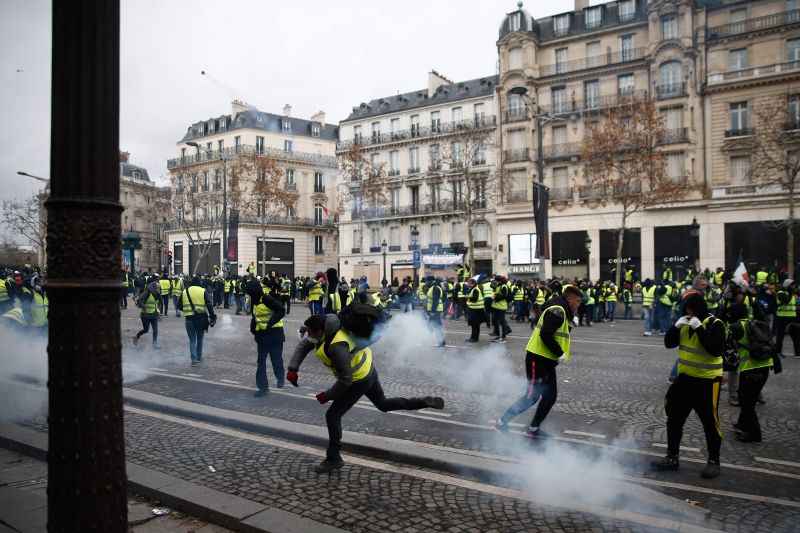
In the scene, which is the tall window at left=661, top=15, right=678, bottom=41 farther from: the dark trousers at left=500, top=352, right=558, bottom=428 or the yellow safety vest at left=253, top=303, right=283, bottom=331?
the dark trousers at left=500, top=352, right=558, bottom=428

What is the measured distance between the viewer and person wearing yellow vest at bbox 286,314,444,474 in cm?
496

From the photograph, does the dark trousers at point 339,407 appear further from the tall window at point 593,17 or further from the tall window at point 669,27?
the tall window at point 593,17

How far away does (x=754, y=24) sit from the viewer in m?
34.1

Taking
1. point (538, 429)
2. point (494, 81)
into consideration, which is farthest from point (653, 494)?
point (494, 81)

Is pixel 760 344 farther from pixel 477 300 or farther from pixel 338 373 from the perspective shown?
pixel 477 300

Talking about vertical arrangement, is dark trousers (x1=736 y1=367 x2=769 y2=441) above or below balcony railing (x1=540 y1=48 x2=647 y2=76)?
below

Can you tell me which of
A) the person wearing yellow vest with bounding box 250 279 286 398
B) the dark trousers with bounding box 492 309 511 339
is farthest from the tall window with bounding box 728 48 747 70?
the person wearing yellow vest with bounding box 250 279 286 398

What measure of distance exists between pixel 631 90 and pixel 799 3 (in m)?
9.83

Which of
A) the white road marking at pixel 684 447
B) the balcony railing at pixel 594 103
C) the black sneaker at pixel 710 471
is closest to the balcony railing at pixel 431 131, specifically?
the balcony railing at pixel 594 103

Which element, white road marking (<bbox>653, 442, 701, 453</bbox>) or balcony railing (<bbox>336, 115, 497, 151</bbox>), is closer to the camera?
white road marking (<bbox>653, 442, 701, 453</bbox>)

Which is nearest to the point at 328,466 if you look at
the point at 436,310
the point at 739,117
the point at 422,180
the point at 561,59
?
the point at 436,310

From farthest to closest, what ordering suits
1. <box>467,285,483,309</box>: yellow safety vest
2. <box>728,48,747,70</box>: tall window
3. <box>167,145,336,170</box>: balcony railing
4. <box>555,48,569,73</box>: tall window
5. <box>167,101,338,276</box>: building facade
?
<box>167,145,336,170</box>: balcony railing → <box>167,101,338,276</box>: building facade → <box>555,48,569,73</box>: tall window → <box>728,48,747,70</box>: tall window → <box>467,285,483,309</box>: yellow safety vest

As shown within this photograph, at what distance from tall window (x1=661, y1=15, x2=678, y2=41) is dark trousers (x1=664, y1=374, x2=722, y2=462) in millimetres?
37340

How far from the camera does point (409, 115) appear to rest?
4912cm
